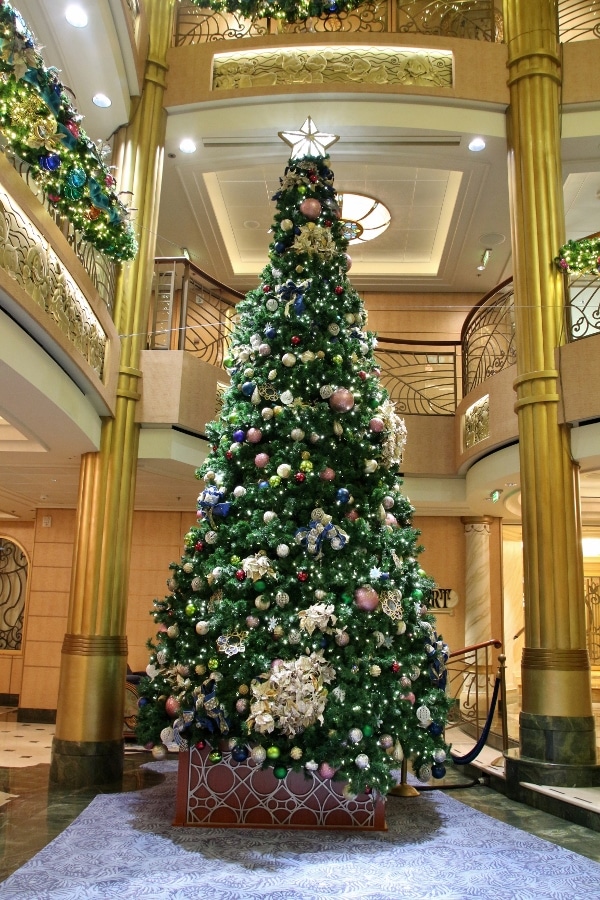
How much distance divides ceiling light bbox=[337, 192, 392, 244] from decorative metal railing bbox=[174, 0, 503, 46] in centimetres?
205

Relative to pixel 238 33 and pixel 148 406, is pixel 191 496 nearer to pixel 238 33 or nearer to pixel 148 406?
pixel 148 406

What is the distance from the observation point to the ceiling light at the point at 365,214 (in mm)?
9922

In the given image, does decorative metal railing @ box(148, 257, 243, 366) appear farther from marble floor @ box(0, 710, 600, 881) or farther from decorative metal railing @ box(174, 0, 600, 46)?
marble floor @ box(0, 710, 600, 881)

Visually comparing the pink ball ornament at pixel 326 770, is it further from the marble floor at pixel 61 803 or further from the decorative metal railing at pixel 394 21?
the decorative metal railing at pixel 394 21

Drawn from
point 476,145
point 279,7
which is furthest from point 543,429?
point 279,7

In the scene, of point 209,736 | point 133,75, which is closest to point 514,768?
point 209,736

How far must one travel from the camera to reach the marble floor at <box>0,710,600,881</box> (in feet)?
14.5

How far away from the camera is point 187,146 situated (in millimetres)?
7832

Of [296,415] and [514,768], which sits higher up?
[296,415]

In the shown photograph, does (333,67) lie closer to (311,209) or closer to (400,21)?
(400,21)

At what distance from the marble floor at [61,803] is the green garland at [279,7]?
734cm

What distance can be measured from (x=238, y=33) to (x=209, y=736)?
26.1 feet

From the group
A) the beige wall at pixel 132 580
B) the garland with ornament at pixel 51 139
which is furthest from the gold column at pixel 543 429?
the beige wall at pixel 132 580

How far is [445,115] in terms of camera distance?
7.50 meters
